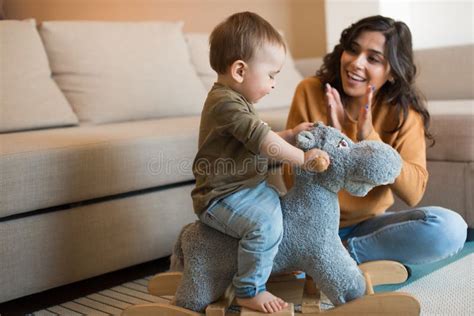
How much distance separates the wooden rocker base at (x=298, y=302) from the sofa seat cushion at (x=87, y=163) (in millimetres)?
357

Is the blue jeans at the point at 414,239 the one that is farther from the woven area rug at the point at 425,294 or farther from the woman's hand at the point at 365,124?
the woman's hand at the point at 365,124

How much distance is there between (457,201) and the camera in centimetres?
175

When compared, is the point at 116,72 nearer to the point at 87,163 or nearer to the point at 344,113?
the point at 87,163

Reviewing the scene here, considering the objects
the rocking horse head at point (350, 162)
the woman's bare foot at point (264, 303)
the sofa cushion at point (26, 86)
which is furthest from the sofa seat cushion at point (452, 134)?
the sofa cushion at point (26, 86)

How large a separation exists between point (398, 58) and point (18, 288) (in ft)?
3.73

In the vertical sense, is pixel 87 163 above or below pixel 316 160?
below

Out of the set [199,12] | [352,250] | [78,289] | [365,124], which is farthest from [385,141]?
[199,12]

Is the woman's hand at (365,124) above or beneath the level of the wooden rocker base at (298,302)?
above

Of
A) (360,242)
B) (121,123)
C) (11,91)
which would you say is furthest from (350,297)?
(11,91)

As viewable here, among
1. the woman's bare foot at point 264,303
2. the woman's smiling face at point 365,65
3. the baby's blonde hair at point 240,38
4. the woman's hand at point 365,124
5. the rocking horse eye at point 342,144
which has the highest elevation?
the baby's blonde hair at point 240,38

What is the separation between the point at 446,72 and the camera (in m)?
2.37


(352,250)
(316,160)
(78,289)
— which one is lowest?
(78,289)

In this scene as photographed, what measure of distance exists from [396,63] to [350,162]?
0.53 m

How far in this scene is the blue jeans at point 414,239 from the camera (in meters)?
1.37
